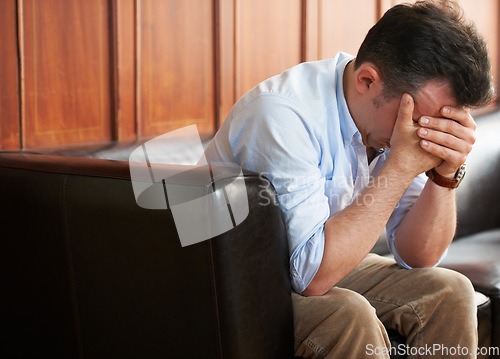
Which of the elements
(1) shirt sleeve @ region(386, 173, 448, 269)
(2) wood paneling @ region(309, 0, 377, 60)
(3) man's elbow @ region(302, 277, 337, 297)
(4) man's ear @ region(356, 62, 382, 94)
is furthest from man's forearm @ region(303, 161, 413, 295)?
(2) wood paneling @ region(309, 0, 377, 60)

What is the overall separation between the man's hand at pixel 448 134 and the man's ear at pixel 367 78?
0.13 meters

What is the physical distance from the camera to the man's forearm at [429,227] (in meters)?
1.61

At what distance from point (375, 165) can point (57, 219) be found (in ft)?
2.56

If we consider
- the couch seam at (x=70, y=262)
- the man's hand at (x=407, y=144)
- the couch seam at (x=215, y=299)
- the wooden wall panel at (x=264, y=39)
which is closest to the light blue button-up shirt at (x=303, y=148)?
the man's hand at (x=407, y=144)

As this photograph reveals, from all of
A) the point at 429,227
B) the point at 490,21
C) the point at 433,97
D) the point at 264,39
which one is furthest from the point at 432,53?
the point at 490,21

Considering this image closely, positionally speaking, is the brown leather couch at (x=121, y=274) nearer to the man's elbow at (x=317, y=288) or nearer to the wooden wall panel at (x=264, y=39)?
the man's elbow at (x=317, y=288)

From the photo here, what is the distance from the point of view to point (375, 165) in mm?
1682

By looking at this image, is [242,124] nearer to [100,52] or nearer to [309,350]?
[309,350]

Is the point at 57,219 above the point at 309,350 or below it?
above

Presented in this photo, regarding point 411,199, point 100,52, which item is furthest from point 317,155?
point 100,52

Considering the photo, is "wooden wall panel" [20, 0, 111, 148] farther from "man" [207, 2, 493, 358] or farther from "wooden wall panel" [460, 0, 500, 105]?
"wooden wall panel" [460, 0, 500, 105]

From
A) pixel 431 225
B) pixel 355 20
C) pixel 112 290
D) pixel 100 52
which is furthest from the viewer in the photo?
pixel 355 20

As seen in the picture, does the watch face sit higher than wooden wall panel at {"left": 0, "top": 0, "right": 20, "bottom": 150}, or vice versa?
wooden wall panel at {"left": 0, "top": 0, "right": 20, "bottom": 150}

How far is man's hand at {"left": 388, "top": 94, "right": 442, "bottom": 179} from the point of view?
139 centimetres
